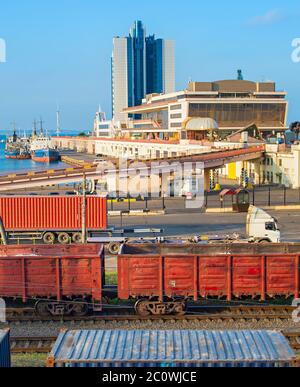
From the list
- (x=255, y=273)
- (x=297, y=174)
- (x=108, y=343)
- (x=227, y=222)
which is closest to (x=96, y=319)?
(x=255, y=273)

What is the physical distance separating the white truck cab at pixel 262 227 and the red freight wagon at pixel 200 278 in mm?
9795

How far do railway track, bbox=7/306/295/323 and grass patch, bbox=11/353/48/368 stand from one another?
2.97 m

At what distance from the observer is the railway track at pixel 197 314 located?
731 inches

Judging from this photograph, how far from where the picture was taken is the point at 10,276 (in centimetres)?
1880

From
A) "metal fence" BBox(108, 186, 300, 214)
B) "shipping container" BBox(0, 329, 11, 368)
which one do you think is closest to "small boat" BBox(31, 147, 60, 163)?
"metal fence" BBox(108, 186, 300, 214)

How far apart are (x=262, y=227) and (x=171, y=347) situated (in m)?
20.2

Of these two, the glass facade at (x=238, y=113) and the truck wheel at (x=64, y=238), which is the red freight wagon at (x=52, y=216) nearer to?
the truck wheel at (x=64, y=238)

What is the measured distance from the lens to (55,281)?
18.7 m

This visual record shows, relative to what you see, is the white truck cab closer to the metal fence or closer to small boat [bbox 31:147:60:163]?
the metal fence

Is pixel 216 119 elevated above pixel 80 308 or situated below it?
above

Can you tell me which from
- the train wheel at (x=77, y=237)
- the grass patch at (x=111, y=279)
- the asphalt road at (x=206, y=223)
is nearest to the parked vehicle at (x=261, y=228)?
the asphalt road at (x=206, y=223)

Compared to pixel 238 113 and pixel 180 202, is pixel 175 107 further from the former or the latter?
pixel 180 202

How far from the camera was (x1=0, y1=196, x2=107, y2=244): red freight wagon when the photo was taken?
33.6 m

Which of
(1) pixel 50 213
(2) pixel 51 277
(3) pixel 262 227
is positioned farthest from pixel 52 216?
(2) pixel 51 277
